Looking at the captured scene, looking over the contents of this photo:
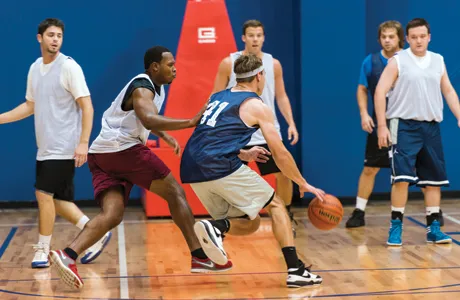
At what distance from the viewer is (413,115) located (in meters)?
6.94

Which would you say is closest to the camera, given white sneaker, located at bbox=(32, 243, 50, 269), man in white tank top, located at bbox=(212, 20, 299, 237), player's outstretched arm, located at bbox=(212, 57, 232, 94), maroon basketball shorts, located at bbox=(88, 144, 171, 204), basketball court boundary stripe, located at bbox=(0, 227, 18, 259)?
maroon basketball shorts, located at bbox=(88, 144, 171, 204)

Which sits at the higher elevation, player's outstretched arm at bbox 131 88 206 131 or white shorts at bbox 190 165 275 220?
player's outstretched arm at bbox 131 88 206 131

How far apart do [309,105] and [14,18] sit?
3.45 metres

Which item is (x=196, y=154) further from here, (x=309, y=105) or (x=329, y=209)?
(x=309, y=105)

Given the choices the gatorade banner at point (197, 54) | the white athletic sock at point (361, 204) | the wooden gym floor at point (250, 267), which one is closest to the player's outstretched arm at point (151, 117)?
the wooden gym floor at point (250, 267)

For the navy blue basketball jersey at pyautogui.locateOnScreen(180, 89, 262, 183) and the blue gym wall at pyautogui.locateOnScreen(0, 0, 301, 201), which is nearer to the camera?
the navy blue basketball jersey at pyautogui.locateOnScreen(180, 89, 262, 183)

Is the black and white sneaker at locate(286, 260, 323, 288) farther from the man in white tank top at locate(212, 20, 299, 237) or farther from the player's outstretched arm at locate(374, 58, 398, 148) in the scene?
Result: the man in white tank top at locate(212, 20, 299, 237)

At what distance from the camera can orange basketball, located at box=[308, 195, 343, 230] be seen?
226 inches

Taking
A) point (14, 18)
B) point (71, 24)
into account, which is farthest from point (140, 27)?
point (14, 18)

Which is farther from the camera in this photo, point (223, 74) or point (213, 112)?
point (223, 74)

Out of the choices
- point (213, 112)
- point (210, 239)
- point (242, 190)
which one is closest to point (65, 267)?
point (210, 239)

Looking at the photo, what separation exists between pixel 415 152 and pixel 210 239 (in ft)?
7.73

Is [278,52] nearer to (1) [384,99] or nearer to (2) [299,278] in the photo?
(1) [384,99]

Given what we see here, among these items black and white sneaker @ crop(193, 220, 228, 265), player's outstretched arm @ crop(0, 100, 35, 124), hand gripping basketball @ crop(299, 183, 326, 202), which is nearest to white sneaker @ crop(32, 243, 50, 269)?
player's outstretched arm @ crop(0, 100, 35, 124)
